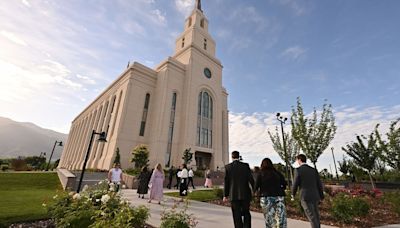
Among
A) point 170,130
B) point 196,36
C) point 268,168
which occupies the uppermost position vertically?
point 196,36

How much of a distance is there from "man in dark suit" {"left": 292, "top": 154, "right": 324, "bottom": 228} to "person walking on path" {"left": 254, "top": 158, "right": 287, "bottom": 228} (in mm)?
352

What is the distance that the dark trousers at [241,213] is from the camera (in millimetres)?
4270

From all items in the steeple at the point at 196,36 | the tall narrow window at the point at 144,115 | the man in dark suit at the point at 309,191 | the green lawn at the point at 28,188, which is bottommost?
the green lawn at the point at 28,188

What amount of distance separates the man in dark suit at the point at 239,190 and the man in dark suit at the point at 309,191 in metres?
1.06

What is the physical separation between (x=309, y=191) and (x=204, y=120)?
30.6 metres

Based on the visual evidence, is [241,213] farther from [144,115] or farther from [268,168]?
[144,115]

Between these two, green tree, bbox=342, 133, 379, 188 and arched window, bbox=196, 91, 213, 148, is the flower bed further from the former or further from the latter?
arched window, bbox=196, 91, 213, 148

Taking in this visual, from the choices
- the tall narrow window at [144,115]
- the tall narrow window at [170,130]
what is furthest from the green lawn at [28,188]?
the tall narrow window at [170,130]

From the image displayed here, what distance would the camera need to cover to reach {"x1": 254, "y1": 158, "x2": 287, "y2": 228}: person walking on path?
4.44 metres

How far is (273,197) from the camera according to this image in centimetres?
450

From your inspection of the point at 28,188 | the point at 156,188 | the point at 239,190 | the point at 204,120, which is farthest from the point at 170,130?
the point at 239,190

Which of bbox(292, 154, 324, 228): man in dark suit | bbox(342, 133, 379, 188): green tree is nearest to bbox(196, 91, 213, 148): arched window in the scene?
bbox(342, 133, 379, 188): green tree

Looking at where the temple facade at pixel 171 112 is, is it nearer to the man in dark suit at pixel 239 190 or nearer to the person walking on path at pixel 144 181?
the person walking on path at pixel 144 181

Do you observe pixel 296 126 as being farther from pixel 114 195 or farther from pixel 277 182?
pixel 114 195
